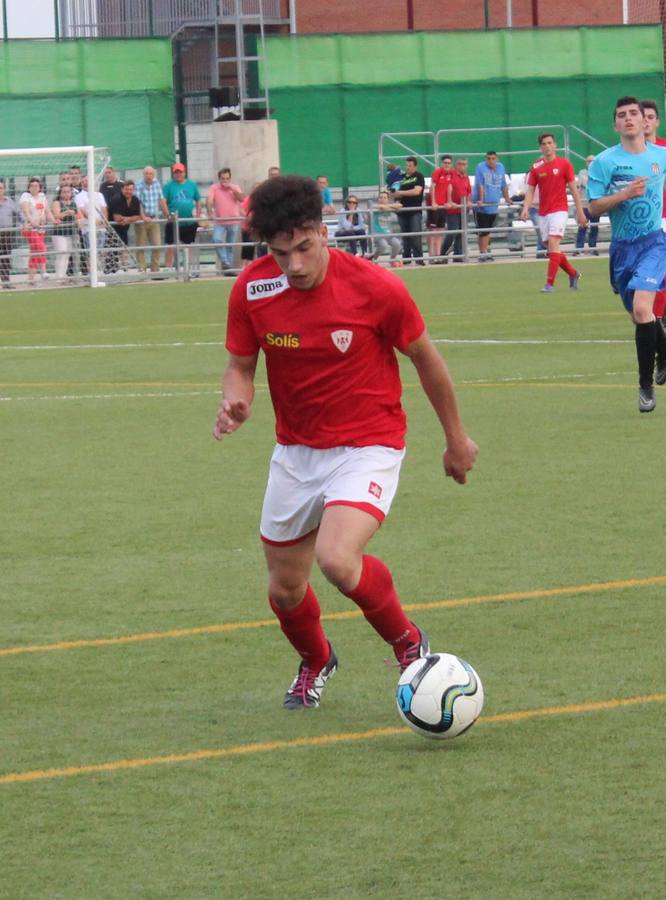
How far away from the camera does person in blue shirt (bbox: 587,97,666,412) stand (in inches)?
533

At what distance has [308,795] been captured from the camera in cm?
529

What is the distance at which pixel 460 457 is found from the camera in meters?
6.04

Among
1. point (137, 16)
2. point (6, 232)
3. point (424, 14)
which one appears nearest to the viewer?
point (6, 232)

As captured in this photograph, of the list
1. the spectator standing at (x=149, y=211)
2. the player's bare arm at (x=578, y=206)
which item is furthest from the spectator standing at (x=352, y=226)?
the player's bare arm at (x=578, y=206)

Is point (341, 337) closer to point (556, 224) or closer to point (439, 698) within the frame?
point (439, 698)

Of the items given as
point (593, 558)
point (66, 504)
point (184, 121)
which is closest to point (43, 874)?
point (593, 558)

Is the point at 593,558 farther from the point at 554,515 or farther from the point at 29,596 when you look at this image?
the point at 29,596

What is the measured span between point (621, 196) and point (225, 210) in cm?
2197

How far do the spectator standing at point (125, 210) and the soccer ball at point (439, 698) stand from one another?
28334 mm

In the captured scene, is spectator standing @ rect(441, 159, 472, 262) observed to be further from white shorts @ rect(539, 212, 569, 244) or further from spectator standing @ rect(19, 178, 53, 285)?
spectator standing @ rect(19, 178, 53, 285)

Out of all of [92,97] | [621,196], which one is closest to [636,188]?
[621,196]

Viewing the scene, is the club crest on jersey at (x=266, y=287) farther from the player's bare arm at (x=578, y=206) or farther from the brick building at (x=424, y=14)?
the brick building at (x=424, y=14)

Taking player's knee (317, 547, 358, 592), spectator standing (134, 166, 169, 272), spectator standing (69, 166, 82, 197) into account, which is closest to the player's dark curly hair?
player's knee (317, 547, 358, 592)

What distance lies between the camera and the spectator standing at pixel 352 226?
35.5 metres
